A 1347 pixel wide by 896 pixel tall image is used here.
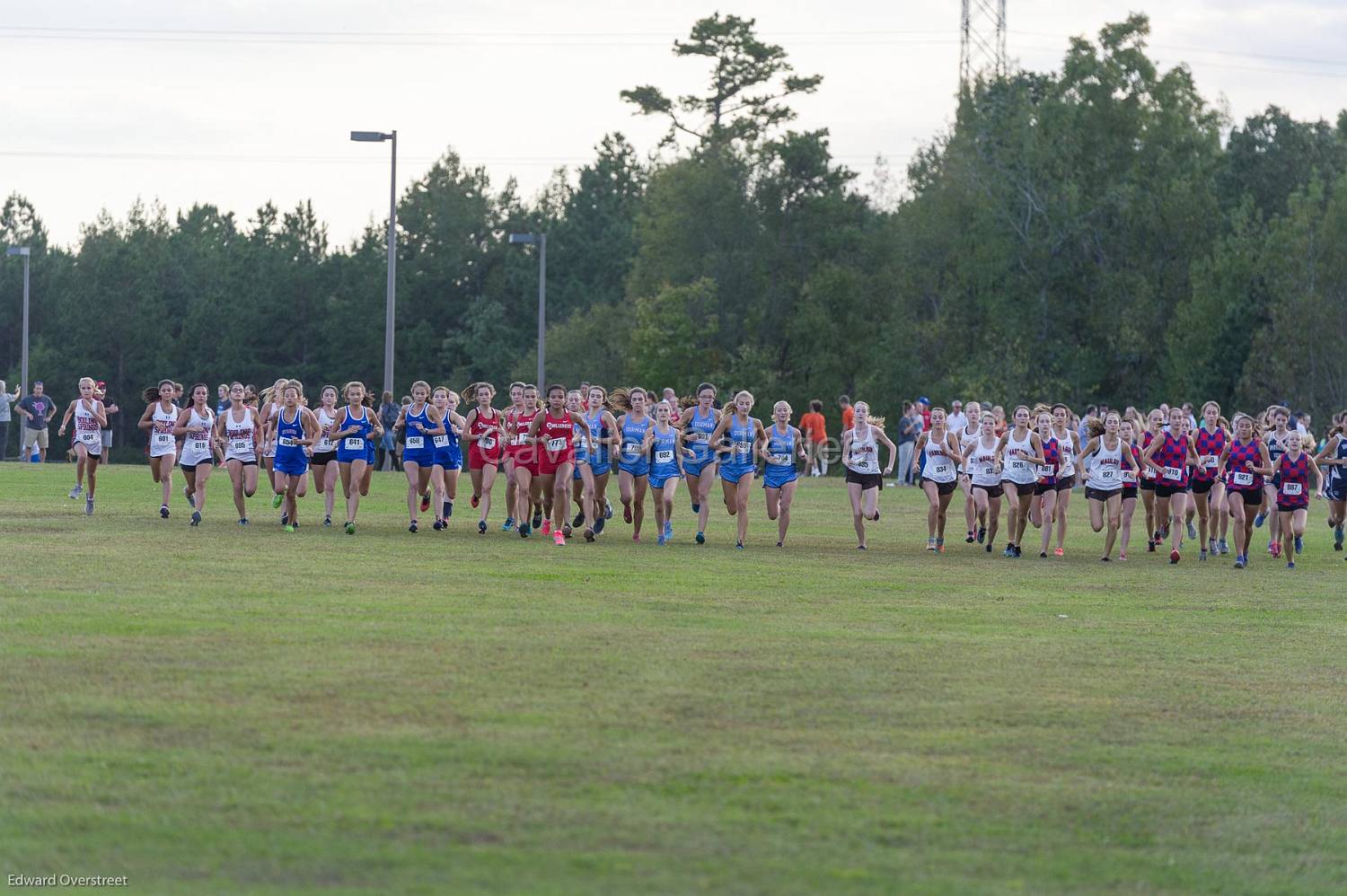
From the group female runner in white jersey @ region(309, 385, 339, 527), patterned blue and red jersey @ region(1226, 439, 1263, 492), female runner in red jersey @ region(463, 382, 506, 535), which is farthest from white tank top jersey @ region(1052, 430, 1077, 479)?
female runner in white jersey @ region(309, 385, 339, 527)

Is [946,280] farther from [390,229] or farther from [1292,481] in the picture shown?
[1292,481]

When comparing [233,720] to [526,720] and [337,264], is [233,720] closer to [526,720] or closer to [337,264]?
[526,720]

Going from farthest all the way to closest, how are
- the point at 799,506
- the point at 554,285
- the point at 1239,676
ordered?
the point at 554,285, the point at 799,506, the point at 1239,676

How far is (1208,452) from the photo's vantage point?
24.6m

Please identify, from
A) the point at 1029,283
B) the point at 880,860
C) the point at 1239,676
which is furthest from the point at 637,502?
the point at 1029,283

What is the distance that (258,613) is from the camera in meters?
14.1

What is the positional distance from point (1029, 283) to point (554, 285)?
109 ft

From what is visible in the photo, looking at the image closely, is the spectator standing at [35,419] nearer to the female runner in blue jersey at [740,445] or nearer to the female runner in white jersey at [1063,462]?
the female runner in blue jersey at [740,445]

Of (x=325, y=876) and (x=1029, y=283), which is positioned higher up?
(x=1029, y=283)

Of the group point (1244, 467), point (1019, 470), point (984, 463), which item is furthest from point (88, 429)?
point (1244, 467)

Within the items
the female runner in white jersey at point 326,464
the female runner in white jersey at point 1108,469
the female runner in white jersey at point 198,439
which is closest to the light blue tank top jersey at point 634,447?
the female runner in white jersey at point 326,464

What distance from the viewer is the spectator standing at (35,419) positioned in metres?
48.1

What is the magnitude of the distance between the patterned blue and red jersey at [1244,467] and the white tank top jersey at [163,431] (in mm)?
14192

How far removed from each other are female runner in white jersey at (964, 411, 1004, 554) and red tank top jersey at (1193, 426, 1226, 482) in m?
2.68
